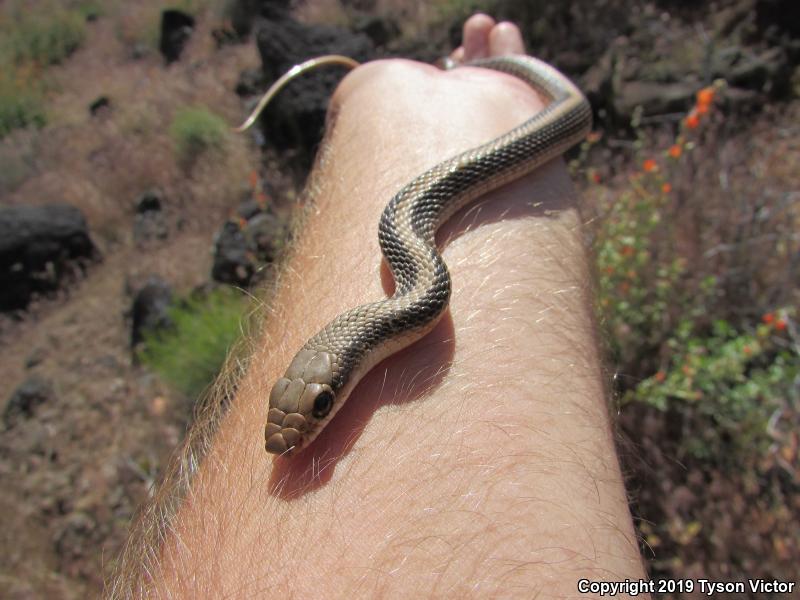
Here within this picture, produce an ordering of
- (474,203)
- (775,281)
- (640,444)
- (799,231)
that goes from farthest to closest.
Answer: (799,231), (775,281), (640,444), (474,203)

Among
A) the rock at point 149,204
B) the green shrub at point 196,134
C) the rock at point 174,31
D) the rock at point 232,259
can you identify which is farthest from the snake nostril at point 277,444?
the rock at point 174,31

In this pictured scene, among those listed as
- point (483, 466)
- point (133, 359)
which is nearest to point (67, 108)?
point (133, 359)

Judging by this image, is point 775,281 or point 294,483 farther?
point 775,281

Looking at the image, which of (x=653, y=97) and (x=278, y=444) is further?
(x=653, y=97)

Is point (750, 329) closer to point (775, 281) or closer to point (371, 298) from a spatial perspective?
point (775, 281)

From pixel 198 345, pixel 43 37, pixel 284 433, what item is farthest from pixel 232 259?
pixel 43 37

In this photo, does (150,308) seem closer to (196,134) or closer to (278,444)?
(196,134)

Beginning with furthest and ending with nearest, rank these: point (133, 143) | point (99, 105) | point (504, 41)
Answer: point (99, 105), point (133, 143), point (504, 41)
